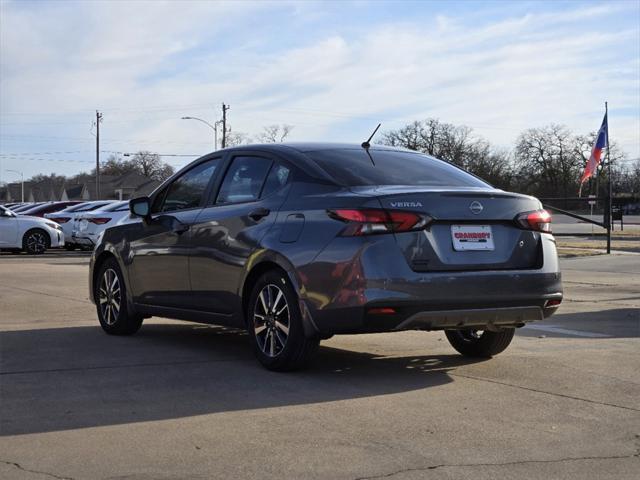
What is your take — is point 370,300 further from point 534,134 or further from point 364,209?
point 534,134

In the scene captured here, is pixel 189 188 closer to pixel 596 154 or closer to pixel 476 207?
pixel 476 207

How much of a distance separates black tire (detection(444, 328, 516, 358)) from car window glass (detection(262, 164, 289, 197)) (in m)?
1.95

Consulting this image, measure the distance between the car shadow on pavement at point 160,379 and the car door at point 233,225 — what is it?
554 mm

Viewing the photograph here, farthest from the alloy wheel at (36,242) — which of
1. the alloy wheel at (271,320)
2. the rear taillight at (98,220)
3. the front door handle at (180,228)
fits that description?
the alloy wheel at (271,320)

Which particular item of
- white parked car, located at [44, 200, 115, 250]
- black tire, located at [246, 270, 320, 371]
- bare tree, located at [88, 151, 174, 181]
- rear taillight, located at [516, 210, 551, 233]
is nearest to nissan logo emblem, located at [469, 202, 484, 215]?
rear taillight, located at [516, 210, 551, 233]

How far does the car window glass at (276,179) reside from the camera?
6.86 metres

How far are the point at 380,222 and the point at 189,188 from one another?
252 centimetres

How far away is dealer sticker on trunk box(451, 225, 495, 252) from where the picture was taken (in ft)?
20.4

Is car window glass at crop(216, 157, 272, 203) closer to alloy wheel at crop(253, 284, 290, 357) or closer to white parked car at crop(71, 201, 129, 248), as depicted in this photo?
alloy wheel at crop(253, 284, 290, 357)

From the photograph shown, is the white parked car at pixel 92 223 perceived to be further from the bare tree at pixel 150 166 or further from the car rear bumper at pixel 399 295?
the bare tree at pixel 150 166

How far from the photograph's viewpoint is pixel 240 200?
7223mm

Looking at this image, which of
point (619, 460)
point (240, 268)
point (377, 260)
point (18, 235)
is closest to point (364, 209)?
point (377, 260)

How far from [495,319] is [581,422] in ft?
3.90

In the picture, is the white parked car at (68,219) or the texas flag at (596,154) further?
the texas flag at (596,154)
